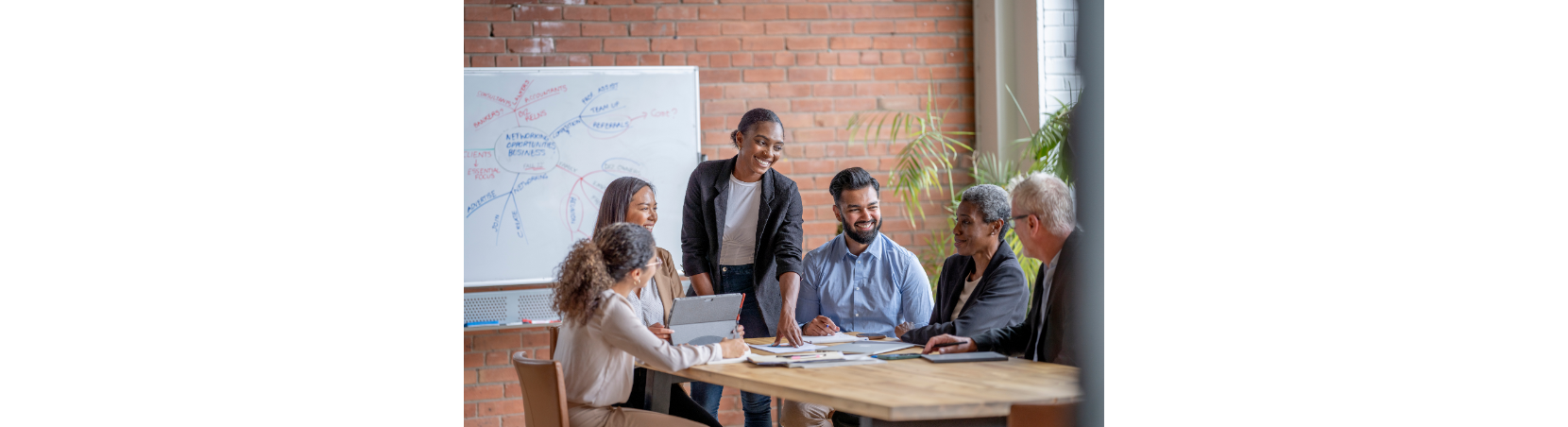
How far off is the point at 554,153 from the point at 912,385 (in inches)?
94.5

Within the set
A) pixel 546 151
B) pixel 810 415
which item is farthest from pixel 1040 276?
pixel 546 151

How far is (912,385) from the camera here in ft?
5.69

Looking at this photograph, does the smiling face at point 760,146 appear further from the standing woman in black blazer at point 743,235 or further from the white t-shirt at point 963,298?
the white t-shirt at point 963,298

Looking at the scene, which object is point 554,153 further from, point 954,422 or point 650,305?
point 954,422

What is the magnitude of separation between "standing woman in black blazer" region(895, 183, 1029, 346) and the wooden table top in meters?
0.29

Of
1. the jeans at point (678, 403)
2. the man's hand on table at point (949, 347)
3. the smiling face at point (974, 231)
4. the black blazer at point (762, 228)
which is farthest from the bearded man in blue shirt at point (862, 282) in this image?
the man's hand on table at point (949, 347)

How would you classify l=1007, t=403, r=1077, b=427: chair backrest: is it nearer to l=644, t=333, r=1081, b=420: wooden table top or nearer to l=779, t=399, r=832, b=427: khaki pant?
l=644, t=333, r=1081, b=420: wooden table top

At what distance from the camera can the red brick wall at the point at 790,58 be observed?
385 centimetres

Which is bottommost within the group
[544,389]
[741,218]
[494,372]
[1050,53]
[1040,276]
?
[494,372]

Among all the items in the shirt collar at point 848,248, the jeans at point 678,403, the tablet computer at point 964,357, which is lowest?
the jeans at point 678,403

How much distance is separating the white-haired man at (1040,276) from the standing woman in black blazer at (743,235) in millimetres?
693
